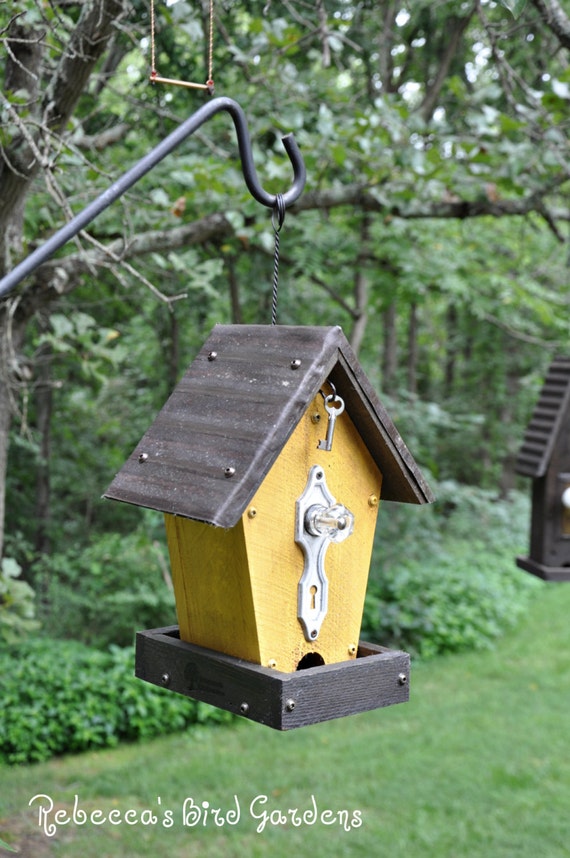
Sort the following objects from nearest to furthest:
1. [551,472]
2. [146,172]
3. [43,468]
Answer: [146,172] < [551,472] < [43,468]

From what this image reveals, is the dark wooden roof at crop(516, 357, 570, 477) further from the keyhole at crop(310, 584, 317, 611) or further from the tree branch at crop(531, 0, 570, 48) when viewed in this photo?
the keyhole at crop(310, 584, 317, 611)

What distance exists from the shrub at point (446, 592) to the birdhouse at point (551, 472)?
3806 millimetres

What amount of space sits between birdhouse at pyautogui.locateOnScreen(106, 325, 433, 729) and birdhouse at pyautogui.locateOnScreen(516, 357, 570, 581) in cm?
208

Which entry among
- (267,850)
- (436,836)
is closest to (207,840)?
(267,850)

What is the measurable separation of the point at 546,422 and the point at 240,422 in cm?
259

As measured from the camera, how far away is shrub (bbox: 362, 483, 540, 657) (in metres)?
7.79

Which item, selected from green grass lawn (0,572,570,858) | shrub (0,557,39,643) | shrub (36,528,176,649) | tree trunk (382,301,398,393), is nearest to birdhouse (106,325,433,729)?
shrub (0,557,39,643)

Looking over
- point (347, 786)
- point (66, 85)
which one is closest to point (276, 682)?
point (66, 85)

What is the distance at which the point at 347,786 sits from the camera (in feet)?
17.0

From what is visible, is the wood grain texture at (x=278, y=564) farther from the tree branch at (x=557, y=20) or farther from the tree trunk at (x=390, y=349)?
the tree trunk at (x=390, y=349)

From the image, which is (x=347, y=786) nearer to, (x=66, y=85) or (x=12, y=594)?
(x=12, y=594)

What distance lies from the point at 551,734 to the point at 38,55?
16.8ft

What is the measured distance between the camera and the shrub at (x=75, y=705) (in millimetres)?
5777

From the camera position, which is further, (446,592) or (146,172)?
(446,592)
